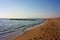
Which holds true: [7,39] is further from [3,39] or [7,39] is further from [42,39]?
[42,39]

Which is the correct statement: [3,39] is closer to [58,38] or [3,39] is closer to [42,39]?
[42,39]

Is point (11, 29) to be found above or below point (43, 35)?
below

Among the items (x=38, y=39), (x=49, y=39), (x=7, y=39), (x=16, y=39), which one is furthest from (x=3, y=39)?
(x=49, y=39)

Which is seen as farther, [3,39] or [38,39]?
[3,39]

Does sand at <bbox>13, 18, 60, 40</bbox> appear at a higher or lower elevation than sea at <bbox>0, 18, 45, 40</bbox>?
higher

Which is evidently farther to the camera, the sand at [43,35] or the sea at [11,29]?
the sea at [11,29]

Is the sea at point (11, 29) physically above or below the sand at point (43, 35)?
below

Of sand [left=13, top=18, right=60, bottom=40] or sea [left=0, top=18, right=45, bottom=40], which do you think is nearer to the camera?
sand [left=13, top=18, right=60, bottom=40]

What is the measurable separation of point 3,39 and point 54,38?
2931 mm

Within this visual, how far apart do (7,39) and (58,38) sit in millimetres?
2892

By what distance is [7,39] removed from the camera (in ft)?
21.6

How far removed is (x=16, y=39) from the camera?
262 inches

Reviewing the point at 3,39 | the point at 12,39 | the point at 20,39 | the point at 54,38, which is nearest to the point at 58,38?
the point at 54,38

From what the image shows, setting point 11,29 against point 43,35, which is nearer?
point 43,35
